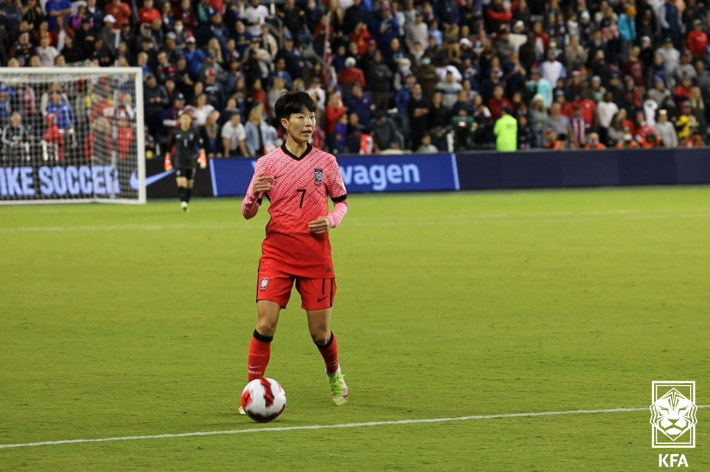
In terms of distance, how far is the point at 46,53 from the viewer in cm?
2889

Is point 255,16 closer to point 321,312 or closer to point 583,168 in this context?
point 583,168

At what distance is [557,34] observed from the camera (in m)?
35.9

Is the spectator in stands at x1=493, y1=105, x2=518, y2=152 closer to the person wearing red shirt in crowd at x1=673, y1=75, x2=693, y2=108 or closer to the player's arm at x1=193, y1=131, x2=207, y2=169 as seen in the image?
the person wearing red shirt in crowd at x1=673, y1=75, x2=693, y2=108

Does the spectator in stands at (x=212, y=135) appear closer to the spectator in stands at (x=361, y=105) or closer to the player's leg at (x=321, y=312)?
the spectator in stands at (x=361, y=105)

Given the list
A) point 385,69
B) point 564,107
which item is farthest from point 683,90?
point 385,69

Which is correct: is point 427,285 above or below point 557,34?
below

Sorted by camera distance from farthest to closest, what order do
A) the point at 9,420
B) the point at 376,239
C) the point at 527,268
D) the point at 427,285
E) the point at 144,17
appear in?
the point at 144,17, the point at 376,239, the point at 527,268, the point at 427,285, the point at 9,420

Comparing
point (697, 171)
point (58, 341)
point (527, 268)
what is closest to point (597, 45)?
point (697, 171)

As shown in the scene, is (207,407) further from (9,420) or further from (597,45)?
(597,45)

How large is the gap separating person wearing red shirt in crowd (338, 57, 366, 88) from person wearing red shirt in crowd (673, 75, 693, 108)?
8.79m

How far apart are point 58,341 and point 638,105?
26358 millimetres

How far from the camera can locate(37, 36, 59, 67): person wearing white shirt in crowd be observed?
28.9m

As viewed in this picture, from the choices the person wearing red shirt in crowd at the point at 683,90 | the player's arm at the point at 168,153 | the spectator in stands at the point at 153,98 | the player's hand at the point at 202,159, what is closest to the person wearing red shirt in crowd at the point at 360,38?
the spectator in stands at the point at 153,98

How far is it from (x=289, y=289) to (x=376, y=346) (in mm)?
2683
